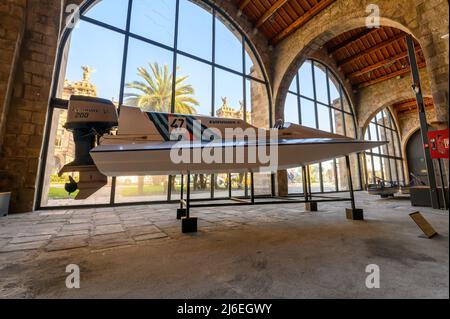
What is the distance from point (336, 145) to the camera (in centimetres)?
196

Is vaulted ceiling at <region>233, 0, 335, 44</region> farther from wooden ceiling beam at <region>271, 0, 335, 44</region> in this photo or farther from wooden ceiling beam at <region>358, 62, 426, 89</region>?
wooden ceiling beam at <region>358, 62, 426, 89</region>

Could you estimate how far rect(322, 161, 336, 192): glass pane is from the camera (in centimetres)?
716

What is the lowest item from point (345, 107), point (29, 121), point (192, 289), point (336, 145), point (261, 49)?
point (192, 289)

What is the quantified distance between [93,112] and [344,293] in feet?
7.41

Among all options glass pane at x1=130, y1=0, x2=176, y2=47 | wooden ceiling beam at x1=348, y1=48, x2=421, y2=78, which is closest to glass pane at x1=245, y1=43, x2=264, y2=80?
glass pane at x1=130, y1=0, x2=176, y2=47

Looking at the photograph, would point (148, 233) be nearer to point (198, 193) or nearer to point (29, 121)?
point (29, 121)

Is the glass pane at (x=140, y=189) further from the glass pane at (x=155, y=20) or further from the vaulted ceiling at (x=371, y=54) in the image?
the vaulted ceiling at (x=371, y=54)

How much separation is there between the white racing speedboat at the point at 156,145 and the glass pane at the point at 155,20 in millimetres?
3464

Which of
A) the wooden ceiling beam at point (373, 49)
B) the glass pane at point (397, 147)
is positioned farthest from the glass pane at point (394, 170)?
the wooden ceiling beam at point (373, 49)

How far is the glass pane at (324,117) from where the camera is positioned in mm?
7414

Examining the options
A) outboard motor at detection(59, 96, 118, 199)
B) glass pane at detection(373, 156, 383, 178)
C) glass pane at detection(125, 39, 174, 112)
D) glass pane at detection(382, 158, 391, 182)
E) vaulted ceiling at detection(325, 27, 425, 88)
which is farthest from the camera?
glass pane at detection(382, 158, 391, 182)

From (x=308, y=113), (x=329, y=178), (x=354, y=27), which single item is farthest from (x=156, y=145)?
(x=329, y=178)

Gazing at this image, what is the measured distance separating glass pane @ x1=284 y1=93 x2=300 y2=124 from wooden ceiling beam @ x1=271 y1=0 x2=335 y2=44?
71.6 inches

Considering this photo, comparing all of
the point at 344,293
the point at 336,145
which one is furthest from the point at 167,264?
the point at 336,145
